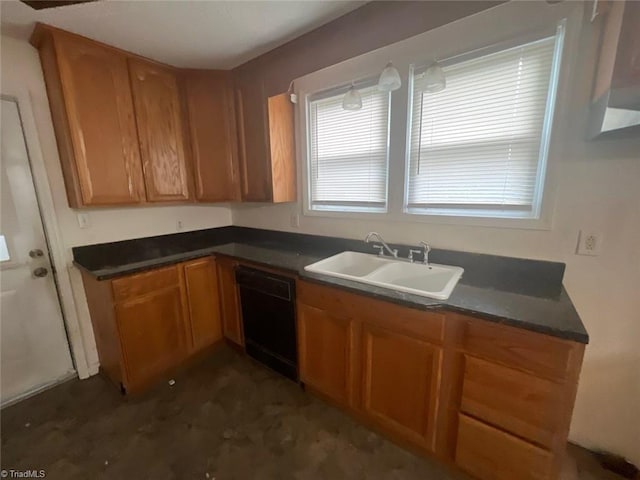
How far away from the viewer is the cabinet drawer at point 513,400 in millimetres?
1095

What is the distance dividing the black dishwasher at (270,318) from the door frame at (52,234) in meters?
1.23

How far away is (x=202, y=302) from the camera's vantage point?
2312 millimetres

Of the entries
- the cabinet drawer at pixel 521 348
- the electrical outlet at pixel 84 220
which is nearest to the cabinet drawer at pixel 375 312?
the cabinet drawer at pixel 521 348

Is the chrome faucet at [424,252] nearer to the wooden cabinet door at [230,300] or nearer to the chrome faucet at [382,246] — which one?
the chrome faucet at [382,246]

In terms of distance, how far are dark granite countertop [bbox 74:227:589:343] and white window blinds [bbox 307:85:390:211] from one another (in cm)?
36

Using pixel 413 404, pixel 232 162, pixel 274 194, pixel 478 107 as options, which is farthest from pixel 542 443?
pixel 232 162

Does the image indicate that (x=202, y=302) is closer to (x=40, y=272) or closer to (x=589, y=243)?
(x=40, y=272)

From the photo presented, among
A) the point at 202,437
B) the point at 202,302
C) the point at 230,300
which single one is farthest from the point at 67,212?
the point at 202,437

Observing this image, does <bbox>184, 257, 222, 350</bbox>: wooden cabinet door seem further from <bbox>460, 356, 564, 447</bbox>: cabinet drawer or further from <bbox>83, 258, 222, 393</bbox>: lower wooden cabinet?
<bbox>460, 356, 564, 447</bbox>: cabinet drawer

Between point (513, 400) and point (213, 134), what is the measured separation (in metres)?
2.66

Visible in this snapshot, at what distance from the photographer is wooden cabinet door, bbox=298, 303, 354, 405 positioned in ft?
5.43

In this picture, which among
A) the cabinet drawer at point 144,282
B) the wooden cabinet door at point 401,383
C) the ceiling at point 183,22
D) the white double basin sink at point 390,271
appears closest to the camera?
the wooden cabinet door at point 401,383

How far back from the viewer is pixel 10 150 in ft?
5.80

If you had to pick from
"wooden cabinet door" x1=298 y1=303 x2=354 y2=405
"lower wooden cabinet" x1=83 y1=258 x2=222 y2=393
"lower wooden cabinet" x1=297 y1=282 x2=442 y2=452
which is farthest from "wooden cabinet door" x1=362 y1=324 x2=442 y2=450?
"lower wooden cabinet" x1=83 y1=258 x2=222 y2=393
